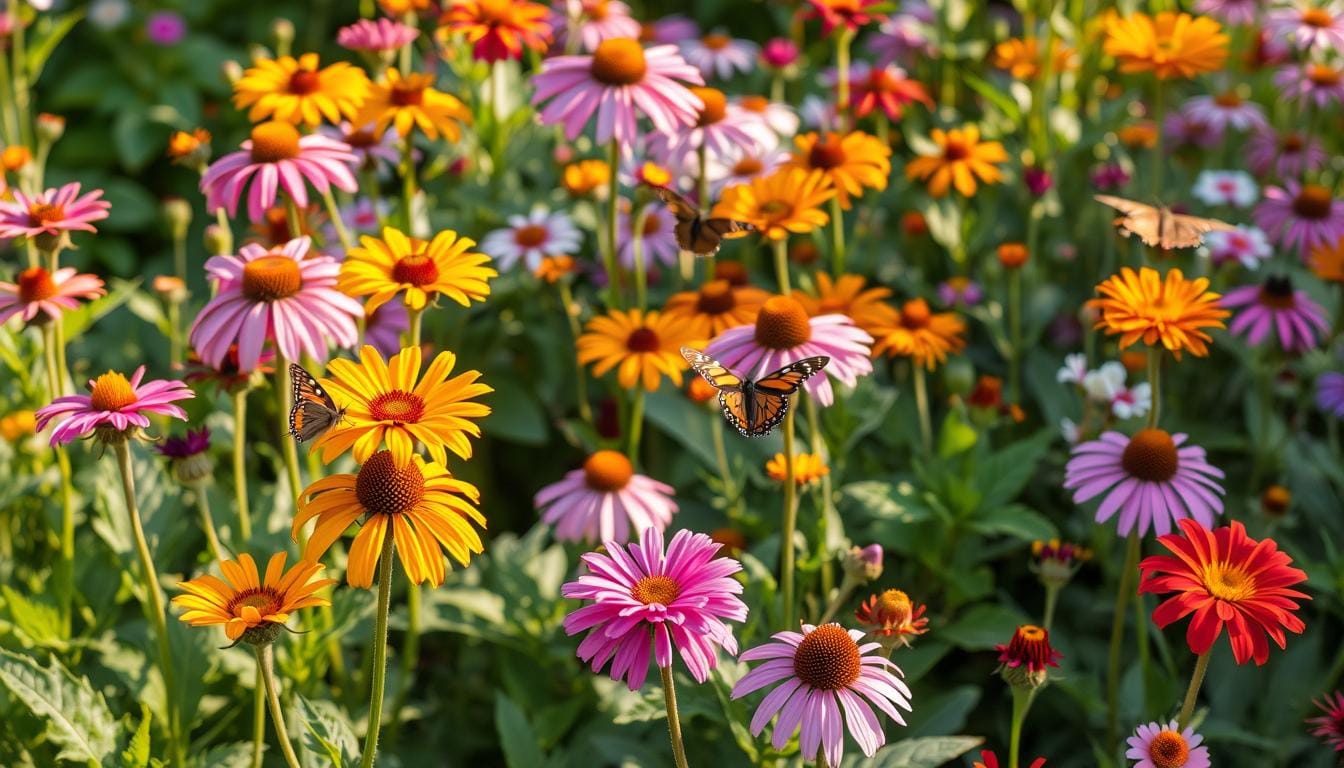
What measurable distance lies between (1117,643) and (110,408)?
5.42 feet

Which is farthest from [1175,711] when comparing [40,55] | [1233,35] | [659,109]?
[40,55]

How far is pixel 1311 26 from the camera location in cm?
311

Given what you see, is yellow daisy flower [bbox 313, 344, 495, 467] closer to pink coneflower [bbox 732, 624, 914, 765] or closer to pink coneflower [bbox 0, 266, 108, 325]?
pink coneflower [bbox 732, 624, 914, 765]

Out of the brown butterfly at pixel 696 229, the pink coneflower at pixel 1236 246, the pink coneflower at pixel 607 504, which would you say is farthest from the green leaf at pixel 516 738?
the pink coneflower at pixel 1236 246

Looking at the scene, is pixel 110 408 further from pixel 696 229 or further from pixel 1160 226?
pixel 1160 226

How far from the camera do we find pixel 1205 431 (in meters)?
2.85

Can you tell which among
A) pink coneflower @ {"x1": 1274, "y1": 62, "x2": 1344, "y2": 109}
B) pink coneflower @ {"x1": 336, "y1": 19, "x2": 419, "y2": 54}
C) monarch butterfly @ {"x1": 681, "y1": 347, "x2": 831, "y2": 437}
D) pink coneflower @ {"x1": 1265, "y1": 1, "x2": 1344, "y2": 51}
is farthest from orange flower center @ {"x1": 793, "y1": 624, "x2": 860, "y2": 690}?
pink coneflower @ {"x1": 1274, "y1": 62, "x2": 1344, "y2": 109}

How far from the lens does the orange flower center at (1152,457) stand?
1951 millimetres

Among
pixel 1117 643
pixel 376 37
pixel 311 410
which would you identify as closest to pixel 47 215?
pixel 311 410

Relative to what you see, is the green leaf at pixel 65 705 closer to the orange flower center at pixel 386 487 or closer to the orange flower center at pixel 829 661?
the orange flower center at pixel 386 487

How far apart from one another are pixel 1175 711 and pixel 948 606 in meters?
0.45

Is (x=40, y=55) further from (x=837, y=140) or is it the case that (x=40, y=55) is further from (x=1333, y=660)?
(x=1333, y=660)

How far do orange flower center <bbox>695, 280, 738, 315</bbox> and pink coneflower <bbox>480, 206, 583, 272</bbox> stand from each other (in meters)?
0.49

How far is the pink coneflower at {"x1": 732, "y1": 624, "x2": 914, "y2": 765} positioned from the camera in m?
1.49
